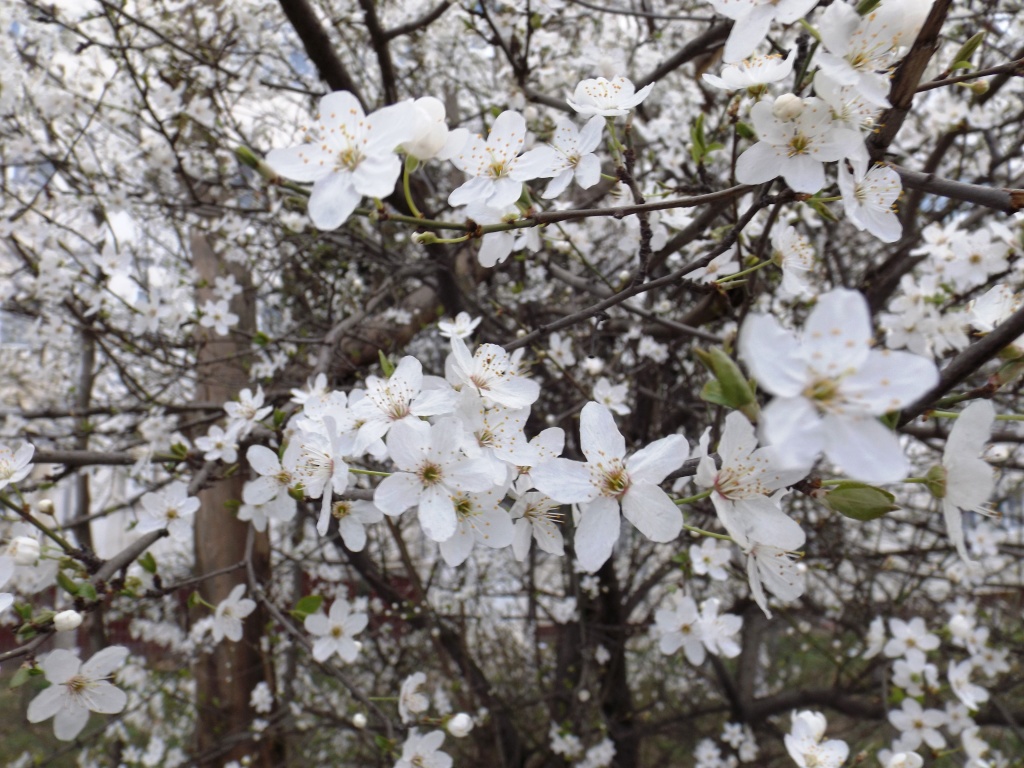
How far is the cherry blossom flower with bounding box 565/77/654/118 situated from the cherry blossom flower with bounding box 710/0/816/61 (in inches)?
5.8

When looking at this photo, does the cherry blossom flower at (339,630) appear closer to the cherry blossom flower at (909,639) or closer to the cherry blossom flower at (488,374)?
the cherry blossom flower at (488,374)

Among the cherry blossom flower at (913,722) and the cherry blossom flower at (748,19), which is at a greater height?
the cherry blossom flower at (748,19)

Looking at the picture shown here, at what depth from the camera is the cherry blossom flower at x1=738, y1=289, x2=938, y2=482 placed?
57 cm

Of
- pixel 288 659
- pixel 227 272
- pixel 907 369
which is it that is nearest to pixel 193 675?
pixel 288 659

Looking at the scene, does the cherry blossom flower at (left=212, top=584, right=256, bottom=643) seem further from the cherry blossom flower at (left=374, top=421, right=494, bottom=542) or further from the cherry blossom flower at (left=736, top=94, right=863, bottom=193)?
the cherry blossom flower at (left=736, top=94, right=863, bottom=193)

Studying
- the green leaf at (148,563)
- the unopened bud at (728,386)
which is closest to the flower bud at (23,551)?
the green leaf at (148,563)

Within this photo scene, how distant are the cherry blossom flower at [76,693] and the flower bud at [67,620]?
0.08m

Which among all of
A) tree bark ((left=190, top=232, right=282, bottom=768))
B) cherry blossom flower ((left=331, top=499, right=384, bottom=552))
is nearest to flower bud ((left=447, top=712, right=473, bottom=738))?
cherry blossom flower ((left=331, top=499, right=384, bottom=552))

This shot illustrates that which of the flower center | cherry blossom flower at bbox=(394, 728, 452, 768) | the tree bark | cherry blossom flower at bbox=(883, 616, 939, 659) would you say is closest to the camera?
the flower center

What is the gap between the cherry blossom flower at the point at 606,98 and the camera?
101cm

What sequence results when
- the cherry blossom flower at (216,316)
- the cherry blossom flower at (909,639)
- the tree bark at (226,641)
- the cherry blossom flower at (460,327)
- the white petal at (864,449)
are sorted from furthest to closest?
the tree bark at (226,641), the cherry blossom flower at (216,316), the cherry blossom flower at (909,639), the cherry blossom flower at (460,327), the white petal at (864,449)

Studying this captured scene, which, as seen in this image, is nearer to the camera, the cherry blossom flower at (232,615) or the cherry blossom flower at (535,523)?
the cherry blossom flower at (535,523)

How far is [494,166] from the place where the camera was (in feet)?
3.24

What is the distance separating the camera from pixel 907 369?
23.3 inches
